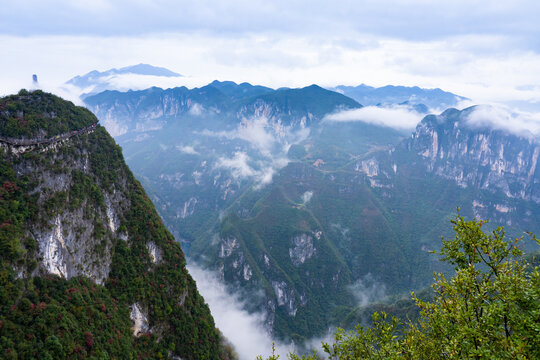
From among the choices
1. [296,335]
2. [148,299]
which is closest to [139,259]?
[148,299]

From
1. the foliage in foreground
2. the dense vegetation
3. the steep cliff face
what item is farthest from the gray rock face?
the foliage in foreground

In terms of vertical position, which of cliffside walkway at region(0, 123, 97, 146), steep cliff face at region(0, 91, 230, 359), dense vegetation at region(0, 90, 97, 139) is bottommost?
steep cliff face at region(0, 91, 230, 359)

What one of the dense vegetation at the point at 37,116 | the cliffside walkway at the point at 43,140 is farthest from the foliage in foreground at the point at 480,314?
the dense vegetation at the point at 37,116

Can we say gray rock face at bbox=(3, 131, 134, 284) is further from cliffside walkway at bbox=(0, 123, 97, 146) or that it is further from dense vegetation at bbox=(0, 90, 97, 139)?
dense vegetation at bbox=(0, 90, 97, 139)

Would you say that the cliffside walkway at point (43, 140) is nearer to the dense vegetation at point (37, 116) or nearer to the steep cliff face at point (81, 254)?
the steep cliff face at point (81, 254)

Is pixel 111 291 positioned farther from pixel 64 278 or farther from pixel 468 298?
pixel 468 298

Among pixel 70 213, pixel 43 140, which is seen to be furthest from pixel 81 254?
pixel 43 140
